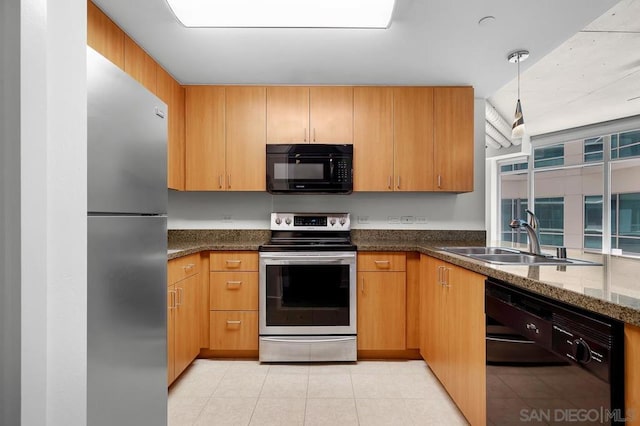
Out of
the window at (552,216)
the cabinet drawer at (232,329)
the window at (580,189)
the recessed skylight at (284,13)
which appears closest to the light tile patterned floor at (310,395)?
the cabinet drawer at (232,329)

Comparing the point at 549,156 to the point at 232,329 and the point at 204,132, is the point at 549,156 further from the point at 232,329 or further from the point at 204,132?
the point at 232,329

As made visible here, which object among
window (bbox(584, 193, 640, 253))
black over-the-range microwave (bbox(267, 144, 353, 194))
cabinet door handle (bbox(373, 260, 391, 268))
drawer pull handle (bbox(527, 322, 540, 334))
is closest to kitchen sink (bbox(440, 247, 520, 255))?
cabinet door handle (bbox(373, 260, 391, 268))

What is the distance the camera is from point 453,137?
299 cm

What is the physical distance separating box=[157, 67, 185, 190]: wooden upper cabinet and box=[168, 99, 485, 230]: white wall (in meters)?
0.42

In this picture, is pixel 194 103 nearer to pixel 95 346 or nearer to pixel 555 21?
pixel 95 346

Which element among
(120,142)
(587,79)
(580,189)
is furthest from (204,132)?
(580,189)

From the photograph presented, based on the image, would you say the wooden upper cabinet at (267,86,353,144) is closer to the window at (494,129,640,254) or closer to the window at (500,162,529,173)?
the window at (494,129,640,254)

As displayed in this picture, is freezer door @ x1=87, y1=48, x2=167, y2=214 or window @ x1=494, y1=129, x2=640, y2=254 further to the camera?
window @ x1=494, y1=129, x2=640, y2=254

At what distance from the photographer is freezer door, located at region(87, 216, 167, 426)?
879 millimetres

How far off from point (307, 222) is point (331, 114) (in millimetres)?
1022

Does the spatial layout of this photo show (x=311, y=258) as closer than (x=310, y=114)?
Yes

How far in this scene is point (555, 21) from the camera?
1983 millimetres

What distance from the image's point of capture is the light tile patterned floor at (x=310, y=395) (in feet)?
6.39

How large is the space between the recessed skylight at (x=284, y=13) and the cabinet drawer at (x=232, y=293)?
6.05 ft
